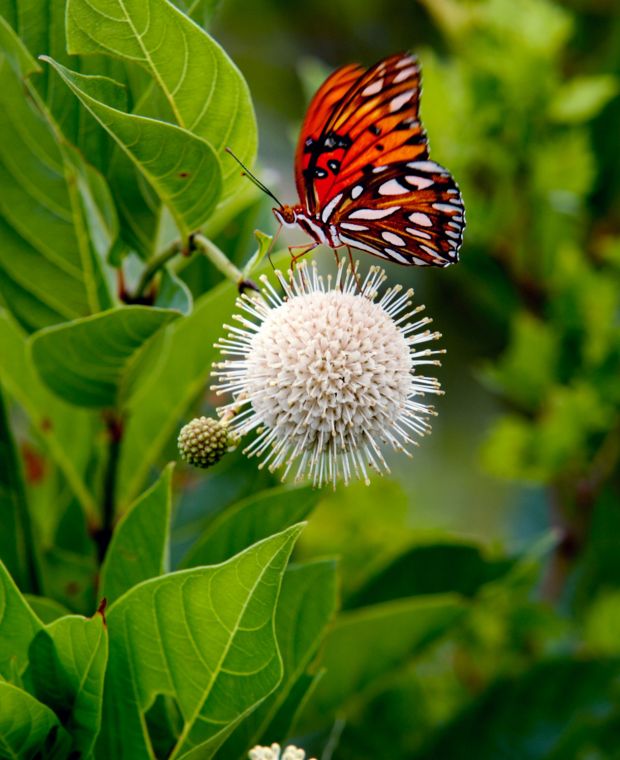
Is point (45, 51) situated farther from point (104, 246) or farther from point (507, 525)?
point (507, 525)

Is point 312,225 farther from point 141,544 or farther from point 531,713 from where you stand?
point 531,713

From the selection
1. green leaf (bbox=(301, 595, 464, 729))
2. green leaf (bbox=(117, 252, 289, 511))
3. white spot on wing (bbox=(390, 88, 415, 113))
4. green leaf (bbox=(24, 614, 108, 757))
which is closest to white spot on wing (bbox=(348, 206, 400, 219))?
white spot on wing (bbox=(390, 88, 415, 113))

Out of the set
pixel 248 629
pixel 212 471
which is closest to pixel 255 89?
pixel 212 471

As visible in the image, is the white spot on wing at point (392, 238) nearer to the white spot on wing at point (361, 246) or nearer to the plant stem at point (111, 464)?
the white spot on wing at point (361, 246)

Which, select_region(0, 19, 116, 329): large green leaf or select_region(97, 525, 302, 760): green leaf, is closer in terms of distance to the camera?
select_region(97, 525, 302, 760): green leaf

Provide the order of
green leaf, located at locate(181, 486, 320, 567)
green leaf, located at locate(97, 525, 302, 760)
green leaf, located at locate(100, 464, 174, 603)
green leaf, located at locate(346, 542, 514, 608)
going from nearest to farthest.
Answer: green leaf, located at locate(97, 525, 302, 760), green leaf, located at locate(100, 464, 174, 603), green leaf, located at locate(181, 486, 320, 567), green leaf, located at locate(346, 542, 514, 608)

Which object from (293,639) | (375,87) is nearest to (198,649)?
(293,639)

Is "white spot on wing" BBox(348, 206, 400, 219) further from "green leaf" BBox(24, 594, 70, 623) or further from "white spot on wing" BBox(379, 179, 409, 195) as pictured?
"green leaf" BBox(24, 594, 70, 623)
